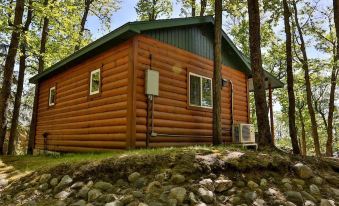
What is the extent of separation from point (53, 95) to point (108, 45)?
19.2ft

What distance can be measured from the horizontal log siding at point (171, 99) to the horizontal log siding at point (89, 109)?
0.45 m

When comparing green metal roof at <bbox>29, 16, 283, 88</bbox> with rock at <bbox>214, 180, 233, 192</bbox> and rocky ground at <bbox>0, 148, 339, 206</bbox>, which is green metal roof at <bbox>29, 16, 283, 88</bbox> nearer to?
rocky ground at <bbox>0, 148, 339, 206</bbox>

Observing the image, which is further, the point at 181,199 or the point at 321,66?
the point at 321,66

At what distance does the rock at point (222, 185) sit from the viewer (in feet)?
16.4

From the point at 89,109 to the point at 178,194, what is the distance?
6.78 meters

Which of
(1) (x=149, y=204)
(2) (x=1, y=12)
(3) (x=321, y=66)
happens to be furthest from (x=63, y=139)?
(3) (x=321, y=66)

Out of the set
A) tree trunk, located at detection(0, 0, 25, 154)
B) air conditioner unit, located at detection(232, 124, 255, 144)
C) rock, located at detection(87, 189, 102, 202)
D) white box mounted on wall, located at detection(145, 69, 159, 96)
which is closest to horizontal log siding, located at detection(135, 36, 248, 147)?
white box mounted on wall, located at detection(145, 69, 159, 96)

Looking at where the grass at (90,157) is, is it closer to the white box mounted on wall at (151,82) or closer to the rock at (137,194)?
the rock at (137,194)

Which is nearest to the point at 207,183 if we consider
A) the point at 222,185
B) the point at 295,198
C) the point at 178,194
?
the point at 222,185

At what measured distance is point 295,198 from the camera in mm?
5008

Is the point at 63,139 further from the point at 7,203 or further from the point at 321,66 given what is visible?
the point at 321,66

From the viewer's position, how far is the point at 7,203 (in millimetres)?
5590

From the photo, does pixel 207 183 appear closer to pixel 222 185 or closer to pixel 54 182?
pixel 222 185

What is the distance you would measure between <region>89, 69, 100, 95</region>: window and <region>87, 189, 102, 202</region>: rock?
5.73 meters
